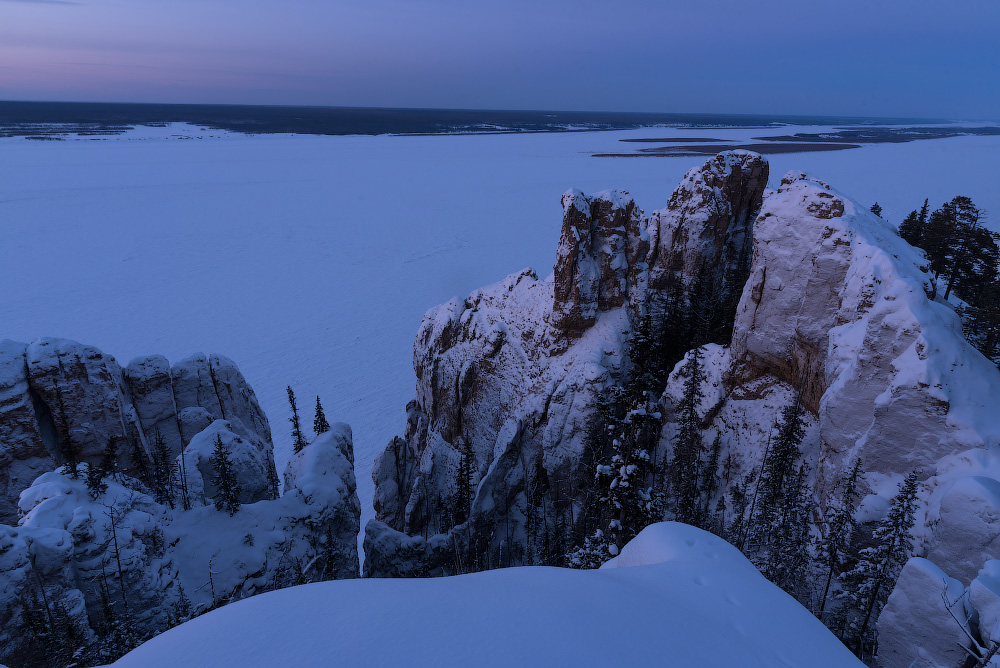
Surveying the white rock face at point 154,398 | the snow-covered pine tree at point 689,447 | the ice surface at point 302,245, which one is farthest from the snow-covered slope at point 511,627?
the ice surface at point 302,245

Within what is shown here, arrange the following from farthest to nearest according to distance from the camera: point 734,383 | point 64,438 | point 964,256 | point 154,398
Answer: point 964,256 → point 154,398 → point 734,383 → point 64,438

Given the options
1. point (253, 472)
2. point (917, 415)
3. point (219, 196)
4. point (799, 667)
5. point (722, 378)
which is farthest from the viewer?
point (219, 196)

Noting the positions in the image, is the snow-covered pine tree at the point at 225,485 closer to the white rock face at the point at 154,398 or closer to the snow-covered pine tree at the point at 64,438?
the snow-covered pine tree at the point at 64,438

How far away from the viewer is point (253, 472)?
20172mm

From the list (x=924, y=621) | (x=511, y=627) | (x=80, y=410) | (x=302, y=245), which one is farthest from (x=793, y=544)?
(x=302, y=245)

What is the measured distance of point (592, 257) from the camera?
87.2 ft

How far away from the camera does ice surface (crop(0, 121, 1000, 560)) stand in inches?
1917

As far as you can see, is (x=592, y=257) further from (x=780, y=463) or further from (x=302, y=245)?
(x=302, y=245)

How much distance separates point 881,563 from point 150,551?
21504 millimetres

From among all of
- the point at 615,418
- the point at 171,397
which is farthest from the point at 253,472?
the point at 615,418

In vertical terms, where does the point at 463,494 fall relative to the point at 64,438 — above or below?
below

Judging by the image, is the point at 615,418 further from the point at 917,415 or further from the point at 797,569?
the point at 917,415

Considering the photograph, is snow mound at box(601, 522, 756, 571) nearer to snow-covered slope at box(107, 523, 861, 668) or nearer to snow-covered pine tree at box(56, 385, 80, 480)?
snow-covered slope at box(107, 523, 861, 668)

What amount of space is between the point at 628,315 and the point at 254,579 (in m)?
19.8
